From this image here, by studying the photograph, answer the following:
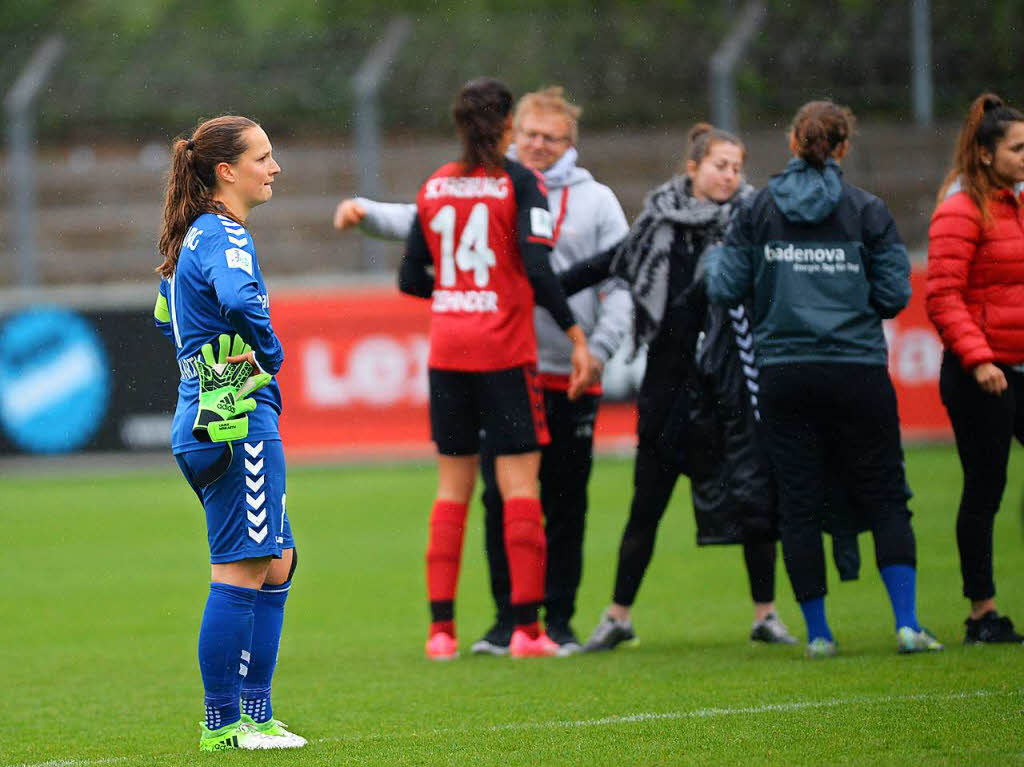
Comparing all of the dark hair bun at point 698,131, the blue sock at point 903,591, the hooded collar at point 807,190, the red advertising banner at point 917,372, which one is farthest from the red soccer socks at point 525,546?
the red advertising banner at point 917,372

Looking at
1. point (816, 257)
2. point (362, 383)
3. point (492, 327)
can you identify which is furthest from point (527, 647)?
point (362, 383)

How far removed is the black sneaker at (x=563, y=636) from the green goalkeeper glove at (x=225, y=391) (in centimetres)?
257

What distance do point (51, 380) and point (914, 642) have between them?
461 inches

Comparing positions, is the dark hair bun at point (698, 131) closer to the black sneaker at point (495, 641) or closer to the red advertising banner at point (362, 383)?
the black sneaker at point (495, 641)

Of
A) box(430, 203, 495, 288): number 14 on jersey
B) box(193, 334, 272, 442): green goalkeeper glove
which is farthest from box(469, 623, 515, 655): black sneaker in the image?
box(193, 334, 272, 442): green goalkeeper glove

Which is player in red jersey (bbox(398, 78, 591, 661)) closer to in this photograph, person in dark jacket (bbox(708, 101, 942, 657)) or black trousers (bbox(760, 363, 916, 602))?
person in dark jacket (bbox(708, 101, 942, 657))

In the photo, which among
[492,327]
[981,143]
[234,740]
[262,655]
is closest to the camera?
[234,740]

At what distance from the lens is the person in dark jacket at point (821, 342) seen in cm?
606

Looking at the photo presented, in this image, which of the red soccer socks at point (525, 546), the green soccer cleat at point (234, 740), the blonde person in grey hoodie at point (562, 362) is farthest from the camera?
the blonde person in grey hoodie at point (562, 362)

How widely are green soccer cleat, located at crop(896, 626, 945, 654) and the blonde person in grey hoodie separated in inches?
59.0

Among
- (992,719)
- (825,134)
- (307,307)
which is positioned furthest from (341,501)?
(992,719)

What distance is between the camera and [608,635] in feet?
22.4

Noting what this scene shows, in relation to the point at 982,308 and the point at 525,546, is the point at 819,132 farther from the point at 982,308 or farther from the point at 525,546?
the point at 525,546

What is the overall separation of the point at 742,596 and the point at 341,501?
18.9 feet
